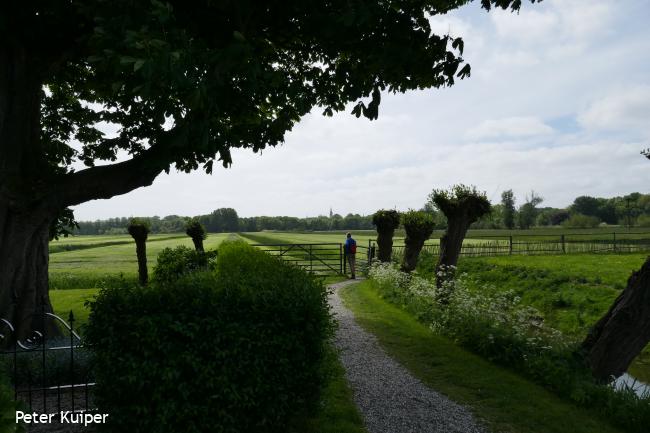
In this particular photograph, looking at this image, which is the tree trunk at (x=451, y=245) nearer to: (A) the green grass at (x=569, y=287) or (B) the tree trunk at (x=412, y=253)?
A: (A) the green grass at (x=569, y=287)

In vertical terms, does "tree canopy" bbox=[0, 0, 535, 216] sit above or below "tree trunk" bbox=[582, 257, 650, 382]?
above

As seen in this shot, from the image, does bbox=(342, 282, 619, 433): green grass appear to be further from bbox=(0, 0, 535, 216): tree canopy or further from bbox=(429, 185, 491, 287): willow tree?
bbox=(0, 0, 535, 216): tree canopy

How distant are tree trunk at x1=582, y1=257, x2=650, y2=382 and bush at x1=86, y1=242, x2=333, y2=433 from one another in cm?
544

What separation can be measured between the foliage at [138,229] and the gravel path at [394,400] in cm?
1729

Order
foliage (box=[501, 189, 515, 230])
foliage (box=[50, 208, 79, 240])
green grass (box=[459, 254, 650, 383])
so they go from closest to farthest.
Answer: foliage (box=[50, 208, 79, 240]) < green grass (box=[459, 254, 650, 383]) < foliage (box=[501, 189, 515, 230])

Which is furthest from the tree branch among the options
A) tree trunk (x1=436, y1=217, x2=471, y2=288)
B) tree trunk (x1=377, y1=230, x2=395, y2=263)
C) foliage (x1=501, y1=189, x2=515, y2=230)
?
foliage (x1=501, y1=189, x2=515, y2=230)

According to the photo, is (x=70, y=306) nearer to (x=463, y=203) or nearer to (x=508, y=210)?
(x=463, y=203)

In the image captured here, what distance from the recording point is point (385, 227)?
73.7 feet

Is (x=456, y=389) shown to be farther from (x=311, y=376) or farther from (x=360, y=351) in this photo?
(x=311, y=376)

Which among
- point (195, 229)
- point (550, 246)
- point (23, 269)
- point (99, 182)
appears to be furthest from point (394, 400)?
point (550, 246)

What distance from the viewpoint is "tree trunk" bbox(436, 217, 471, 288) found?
1239 cm

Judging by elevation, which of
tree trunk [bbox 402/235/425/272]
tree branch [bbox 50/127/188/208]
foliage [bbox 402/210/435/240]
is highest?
tree branch [bbox 50/127/188/208]

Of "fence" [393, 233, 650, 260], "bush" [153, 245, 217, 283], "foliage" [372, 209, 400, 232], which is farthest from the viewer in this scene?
"fence" [393, 233, 650, 260]

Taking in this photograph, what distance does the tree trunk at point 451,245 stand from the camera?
1239 cm
